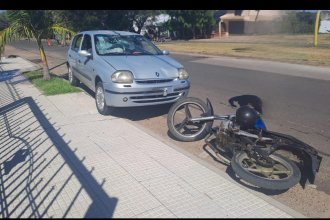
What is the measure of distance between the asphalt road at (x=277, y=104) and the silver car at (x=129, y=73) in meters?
0.58

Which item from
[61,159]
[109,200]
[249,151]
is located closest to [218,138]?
[249,151]

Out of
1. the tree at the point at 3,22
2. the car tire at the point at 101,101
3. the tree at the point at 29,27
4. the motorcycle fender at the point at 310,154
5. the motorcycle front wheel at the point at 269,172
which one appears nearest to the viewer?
the motorcycle front wheel at the point at 269,172

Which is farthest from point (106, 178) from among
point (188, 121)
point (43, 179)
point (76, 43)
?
point (76, 43)

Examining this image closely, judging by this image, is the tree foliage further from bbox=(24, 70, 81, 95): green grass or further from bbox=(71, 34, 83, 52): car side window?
bbox=(71, 34, 83, 52): car side window

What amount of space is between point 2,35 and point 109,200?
8.32 meters

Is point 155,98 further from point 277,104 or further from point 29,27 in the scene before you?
point 29,27

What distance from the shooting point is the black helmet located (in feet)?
14.5

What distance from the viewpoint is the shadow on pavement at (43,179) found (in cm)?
348

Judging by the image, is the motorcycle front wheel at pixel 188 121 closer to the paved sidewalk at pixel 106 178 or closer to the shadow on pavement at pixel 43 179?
the paved sidewalk at pixel 106 178

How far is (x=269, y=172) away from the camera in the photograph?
4.11 metres

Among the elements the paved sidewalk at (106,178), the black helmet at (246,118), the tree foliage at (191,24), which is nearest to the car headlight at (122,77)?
the paved sidewalk at (106,178)

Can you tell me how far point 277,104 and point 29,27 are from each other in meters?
7.78

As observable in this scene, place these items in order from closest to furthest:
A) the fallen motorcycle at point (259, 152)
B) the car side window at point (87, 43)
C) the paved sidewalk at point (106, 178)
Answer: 1. the paved sidewalk at point (106, 178)
2. the fallen motorcycle at point (259, 152)
3. the car side window at point (87, 43)

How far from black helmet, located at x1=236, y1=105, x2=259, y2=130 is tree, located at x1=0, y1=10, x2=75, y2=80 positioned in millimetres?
7940
